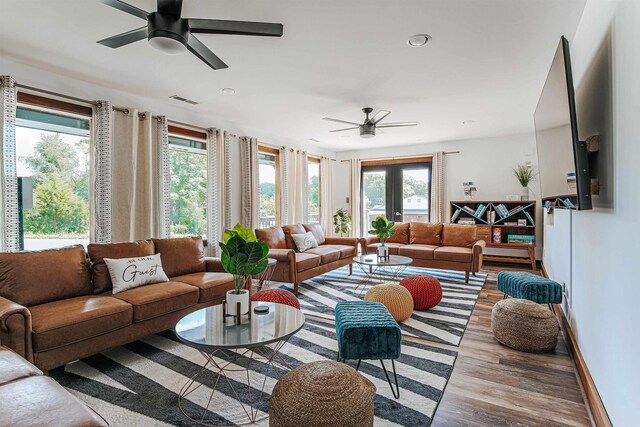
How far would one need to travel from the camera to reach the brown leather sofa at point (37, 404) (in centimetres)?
101

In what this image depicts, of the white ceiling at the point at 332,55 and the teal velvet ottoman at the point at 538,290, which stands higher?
→ the white ceiling at the point at 332,55

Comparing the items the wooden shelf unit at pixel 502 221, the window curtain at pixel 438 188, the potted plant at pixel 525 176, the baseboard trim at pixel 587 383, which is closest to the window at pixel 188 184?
the baseboard trim at pixel 587 383

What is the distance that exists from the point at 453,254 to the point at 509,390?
10.2ft

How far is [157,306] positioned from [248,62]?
91.1 inches

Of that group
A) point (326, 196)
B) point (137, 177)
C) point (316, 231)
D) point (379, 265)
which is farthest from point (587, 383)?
point (326, 196)

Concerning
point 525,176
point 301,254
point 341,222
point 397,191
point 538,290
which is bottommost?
point 538,290

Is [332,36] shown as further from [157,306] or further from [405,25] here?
[157,306]

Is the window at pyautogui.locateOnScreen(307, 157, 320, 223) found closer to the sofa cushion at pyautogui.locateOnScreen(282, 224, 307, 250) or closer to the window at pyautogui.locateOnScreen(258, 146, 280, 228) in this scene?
the window at pyautogui.locateOnScreen(258, 146, 280, 228)

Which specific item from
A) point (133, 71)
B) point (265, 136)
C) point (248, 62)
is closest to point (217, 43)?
point (248, 62)

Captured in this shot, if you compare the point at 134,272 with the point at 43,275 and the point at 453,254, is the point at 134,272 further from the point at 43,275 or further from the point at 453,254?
the point at 453,254

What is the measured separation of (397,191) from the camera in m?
7.54

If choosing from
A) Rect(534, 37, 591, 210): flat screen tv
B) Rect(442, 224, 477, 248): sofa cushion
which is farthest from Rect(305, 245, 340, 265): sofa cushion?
Rect(534, 37, 591, 210): flat screen tv

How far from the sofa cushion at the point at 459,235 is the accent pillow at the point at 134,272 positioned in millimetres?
4501

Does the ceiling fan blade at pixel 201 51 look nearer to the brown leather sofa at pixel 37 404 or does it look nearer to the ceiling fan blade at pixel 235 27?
the ceiling fan blade at pixel 235 27
